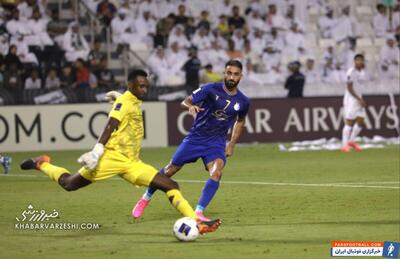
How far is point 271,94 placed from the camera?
29.7 meters

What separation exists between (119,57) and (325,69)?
6912mm

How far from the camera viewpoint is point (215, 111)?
1336 cm

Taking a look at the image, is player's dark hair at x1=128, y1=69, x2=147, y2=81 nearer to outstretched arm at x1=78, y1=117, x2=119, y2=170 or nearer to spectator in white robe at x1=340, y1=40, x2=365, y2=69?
outstretched arm at x1=78, y1=117, x2=119, y2=170

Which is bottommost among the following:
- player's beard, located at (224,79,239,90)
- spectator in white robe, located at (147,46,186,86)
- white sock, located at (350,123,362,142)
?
white sock, located at (350,123,362,142)

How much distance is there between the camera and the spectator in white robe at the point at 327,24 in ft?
113

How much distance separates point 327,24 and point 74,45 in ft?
32.5

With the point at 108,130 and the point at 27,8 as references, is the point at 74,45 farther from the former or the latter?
the point at 108,130

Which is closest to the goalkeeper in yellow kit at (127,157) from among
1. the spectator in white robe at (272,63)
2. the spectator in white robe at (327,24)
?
the spectator in white robe at (272,63)

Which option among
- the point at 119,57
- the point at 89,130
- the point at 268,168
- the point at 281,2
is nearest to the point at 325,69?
the point at 281,2

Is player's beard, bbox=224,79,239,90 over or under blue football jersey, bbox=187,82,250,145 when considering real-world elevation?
over

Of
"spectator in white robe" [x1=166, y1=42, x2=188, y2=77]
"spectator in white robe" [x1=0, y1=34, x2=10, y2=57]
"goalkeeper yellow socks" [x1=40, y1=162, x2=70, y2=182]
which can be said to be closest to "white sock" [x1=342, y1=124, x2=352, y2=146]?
"spectator in white robe" [x1=166, y1=42, x2=188, y2=77]

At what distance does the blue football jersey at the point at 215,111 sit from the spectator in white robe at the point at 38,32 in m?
15.6

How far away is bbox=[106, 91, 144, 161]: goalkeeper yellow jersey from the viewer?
11625 mm

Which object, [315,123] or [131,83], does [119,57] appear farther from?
[131,83]
